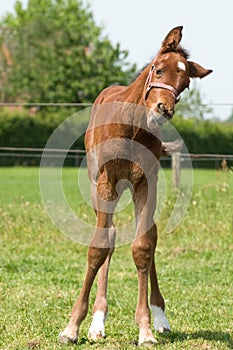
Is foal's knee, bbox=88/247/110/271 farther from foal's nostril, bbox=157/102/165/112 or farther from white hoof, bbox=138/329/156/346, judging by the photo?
foal's nostril, bbox=157/102/165/112

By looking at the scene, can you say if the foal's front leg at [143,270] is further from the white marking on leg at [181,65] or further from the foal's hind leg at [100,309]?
the white marking on leg at [181,65]

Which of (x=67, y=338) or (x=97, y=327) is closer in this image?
(x=67, y=338)

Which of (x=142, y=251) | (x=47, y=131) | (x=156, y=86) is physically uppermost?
(x=156, y=86)

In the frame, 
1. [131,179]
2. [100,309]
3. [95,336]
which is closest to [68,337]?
[95,336]

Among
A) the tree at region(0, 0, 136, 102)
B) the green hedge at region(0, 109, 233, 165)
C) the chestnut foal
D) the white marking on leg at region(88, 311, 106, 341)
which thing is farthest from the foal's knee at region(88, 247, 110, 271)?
the tree at region(0, 0, 136, 102)

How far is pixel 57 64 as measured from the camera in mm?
43844

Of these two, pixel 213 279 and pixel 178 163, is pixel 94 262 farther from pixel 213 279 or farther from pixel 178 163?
pixel 178 163

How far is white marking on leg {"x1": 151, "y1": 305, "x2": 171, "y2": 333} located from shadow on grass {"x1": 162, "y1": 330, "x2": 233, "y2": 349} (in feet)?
0.25

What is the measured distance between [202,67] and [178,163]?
6.15m

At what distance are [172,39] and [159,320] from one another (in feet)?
6.97

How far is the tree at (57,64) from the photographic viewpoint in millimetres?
41750

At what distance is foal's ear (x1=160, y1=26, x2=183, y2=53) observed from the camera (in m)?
4.43

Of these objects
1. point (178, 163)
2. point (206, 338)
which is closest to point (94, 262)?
point (206, 338)

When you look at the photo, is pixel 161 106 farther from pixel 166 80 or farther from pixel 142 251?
pixel 142 251
